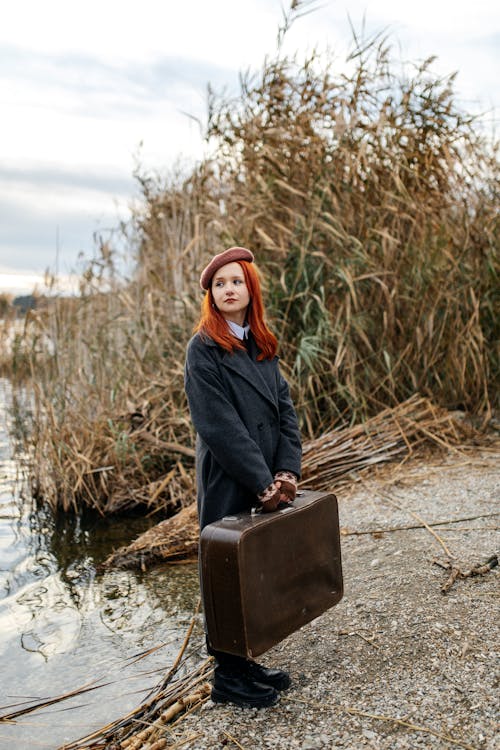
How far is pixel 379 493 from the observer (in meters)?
4.45

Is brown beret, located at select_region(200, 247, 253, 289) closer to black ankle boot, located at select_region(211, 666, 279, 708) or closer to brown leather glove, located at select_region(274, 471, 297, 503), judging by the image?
brown leather glove, located at select_region(274, 471, 297, 503)

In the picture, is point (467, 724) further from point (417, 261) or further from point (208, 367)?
point (417, 261)

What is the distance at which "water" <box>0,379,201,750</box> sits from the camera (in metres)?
2.79

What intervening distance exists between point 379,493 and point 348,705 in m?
2.23

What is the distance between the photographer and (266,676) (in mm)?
2424

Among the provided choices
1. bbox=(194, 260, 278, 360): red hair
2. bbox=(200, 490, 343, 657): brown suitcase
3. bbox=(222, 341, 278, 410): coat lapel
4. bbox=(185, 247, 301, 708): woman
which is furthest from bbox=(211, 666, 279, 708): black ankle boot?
bbox=(194, 260, 278, 360): red hair

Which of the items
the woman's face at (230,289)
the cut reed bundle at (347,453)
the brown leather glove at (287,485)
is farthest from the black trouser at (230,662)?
the cut reed bundle at (347,453)

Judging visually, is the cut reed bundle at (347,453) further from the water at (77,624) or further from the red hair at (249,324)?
the red hair at (249,324)

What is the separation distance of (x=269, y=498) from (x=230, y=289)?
2.23ft

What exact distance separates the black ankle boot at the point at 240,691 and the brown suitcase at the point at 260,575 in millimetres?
179

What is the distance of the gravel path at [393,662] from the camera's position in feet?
7.05

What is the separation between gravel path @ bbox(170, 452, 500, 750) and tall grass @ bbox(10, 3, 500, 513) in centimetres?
166

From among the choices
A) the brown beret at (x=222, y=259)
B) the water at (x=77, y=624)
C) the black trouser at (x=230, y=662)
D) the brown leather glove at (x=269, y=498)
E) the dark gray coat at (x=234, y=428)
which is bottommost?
the water at (x=77, y=624)

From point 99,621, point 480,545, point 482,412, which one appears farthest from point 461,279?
point 99,621
